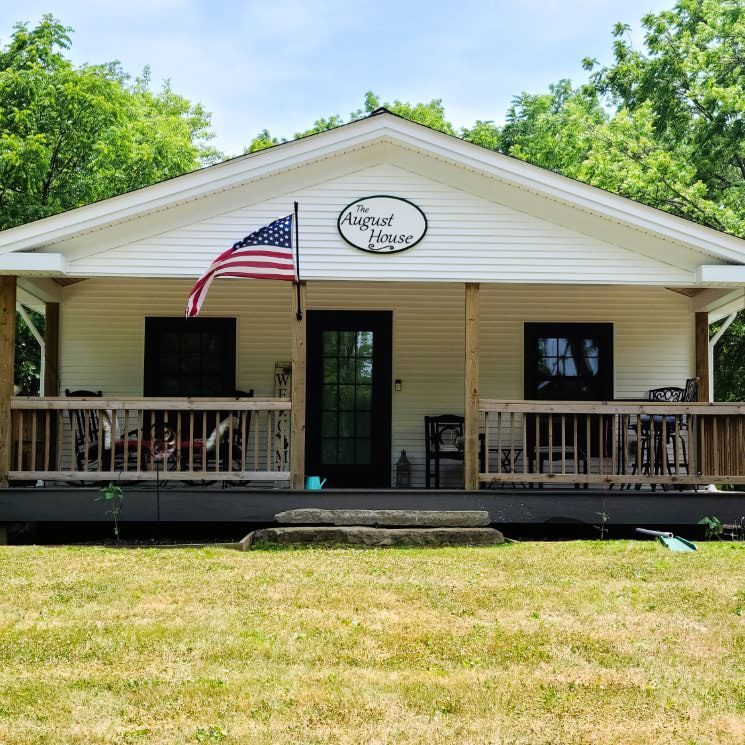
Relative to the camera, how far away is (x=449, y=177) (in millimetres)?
10305

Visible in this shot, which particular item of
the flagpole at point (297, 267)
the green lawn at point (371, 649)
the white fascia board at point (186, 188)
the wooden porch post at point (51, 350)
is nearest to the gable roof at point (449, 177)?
the white fascia board at point (186, 188)

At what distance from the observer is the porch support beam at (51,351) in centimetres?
1218

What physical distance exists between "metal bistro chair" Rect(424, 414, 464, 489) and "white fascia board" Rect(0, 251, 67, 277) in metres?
4.84

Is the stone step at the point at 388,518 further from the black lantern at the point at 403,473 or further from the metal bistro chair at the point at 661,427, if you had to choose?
→ the black lantern at the point at 403,473

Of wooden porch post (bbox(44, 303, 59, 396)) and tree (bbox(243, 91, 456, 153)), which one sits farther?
tree (bbox(243, 91, 456, 153))

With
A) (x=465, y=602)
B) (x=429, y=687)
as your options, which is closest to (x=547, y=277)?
(x=465, y=602)

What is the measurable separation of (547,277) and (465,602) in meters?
4.78

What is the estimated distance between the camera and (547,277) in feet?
33.6

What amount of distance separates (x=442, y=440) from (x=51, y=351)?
5100 millimetres

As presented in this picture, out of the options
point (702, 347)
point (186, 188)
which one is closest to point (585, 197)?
point (702, 347)

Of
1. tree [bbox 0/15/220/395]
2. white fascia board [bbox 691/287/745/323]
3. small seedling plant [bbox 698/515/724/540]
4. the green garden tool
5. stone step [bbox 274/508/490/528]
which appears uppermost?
tree [bbox 0/15/220/395]

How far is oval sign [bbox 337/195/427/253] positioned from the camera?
10156 mm

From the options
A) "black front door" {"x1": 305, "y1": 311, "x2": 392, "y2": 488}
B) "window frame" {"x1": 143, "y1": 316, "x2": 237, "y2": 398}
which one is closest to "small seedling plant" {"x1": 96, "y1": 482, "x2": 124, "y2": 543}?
"window frame" {"x1": 143, "y1": 316, "x2": 237, "y2": 398}

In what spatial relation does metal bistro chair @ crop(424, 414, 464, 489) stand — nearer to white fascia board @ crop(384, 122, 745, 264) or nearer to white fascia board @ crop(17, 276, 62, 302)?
white fascia board @ crop(384, 122, 745, 264)
